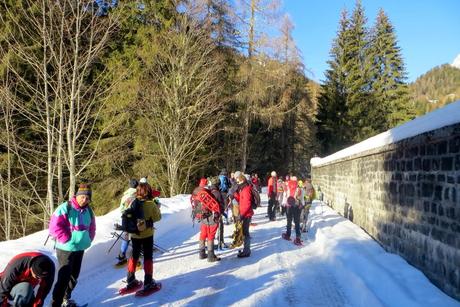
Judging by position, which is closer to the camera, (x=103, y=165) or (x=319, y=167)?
(x=103, y=165)

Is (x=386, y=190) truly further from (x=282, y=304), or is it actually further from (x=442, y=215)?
(x=282, y=304)

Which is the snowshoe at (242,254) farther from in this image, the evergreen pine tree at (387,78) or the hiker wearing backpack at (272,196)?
the evergreen pine tree at (387,78)

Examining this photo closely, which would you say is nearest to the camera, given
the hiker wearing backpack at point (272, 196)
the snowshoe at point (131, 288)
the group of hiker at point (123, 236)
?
the group of hiker at point (123, 236)

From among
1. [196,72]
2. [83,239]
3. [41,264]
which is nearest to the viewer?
[41,264]

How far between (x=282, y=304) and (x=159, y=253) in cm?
440

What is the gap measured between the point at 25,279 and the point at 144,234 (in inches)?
95.7

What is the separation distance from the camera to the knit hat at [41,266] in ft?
14.3

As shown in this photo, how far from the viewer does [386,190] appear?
29.1ft

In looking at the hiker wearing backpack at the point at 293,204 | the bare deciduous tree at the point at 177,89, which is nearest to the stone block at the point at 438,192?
the hiker wearing backpack at the point at 293,204

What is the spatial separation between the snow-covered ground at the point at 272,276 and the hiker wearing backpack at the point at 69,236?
2.19 feet

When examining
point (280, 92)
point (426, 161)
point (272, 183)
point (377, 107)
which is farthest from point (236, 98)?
point (426, 161)

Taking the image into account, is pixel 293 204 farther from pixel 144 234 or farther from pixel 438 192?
pixel 438 192

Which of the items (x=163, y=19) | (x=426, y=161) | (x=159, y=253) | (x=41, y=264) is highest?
(x=163, y=19)

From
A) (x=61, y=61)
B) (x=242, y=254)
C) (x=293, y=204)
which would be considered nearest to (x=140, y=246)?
(x=242, y=254)
